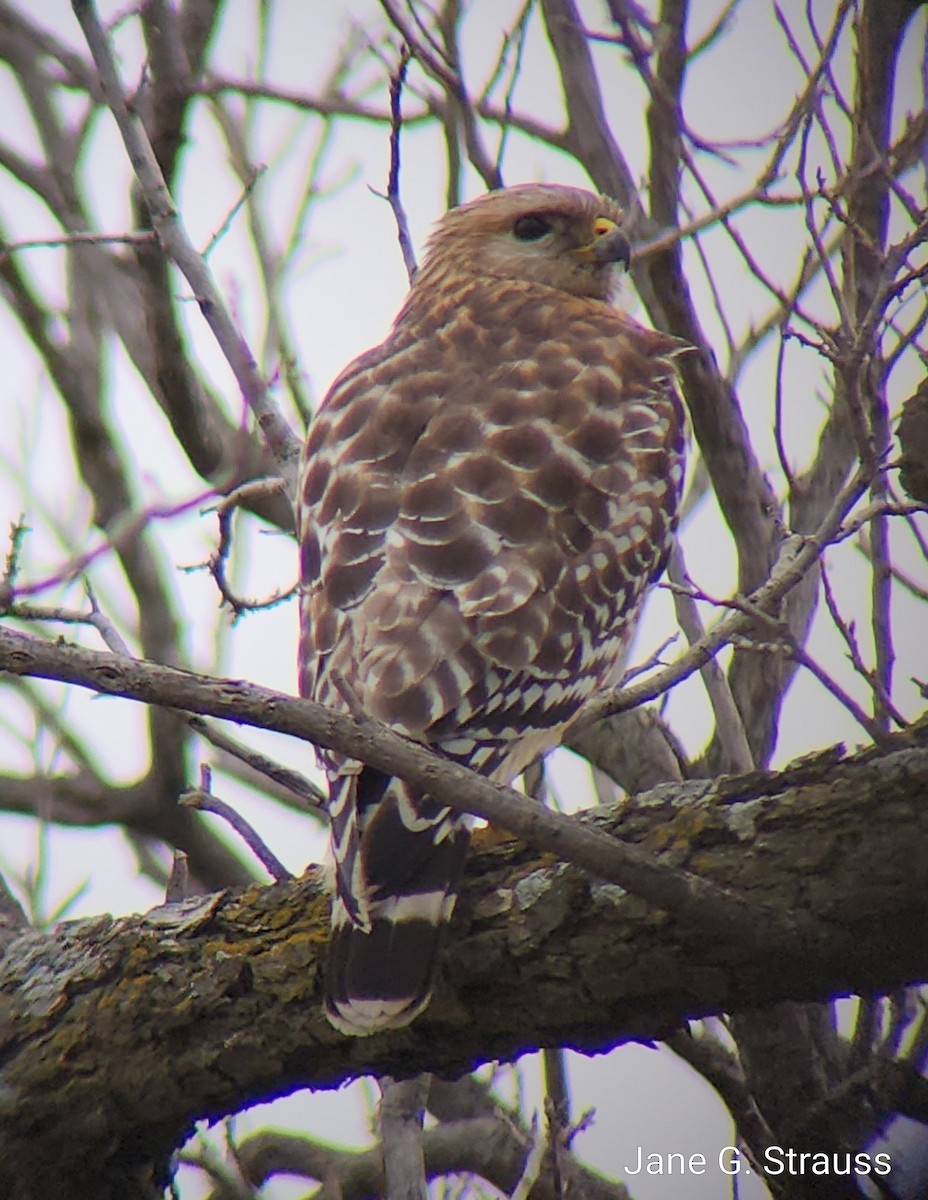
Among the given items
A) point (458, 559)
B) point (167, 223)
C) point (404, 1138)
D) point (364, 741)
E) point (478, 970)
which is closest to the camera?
point (364, 741)

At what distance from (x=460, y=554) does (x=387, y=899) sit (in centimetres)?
83

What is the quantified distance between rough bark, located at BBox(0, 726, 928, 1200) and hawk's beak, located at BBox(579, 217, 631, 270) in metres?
2.15

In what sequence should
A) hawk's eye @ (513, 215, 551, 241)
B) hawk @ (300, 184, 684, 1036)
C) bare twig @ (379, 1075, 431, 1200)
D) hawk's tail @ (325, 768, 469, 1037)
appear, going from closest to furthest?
hawk's tail @ (325, 768, 469, 1037) < hawk @ (300, 184, 684, 1036) < bare twig @ (379, 1075, 431, 1200) < hawk's eye @ (513, 215, 551, 241)

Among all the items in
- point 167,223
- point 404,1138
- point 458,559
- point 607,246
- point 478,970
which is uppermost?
point 607,246

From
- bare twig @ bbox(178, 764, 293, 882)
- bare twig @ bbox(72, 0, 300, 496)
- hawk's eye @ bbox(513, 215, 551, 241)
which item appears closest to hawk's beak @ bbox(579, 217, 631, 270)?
hawk's eye @ bbox(513, 215, 551, 241)

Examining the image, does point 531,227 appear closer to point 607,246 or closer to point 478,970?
point 607,246

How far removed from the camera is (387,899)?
101 inches

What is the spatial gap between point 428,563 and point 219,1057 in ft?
3.43

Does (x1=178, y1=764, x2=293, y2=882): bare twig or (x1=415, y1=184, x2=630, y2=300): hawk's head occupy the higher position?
(x1=415, y1=184, x2=630, y2=300): hawk's head

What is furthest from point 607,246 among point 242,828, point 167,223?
point 242,828

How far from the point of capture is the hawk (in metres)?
2.60

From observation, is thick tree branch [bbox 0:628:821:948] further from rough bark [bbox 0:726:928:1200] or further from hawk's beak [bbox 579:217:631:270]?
hawk's beak [bbox 579:217:631:270]

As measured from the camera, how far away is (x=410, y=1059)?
2580 millimetres

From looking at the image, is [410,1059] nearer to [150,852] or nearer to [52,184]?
[150,852]
